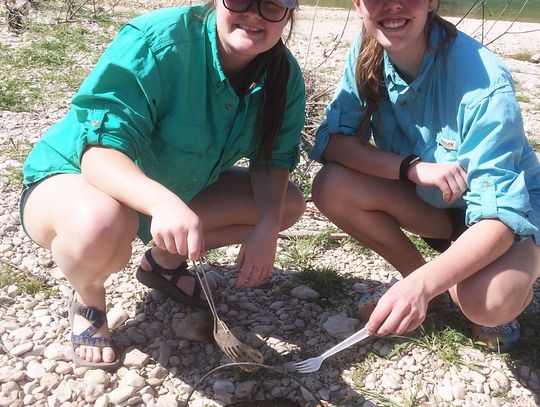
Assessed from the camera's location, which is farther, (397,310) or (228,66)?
(228,66)

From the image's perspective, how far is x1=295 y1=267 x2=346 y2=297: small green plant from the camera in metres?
2.62

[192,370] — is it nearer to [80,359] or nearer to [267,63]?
[80,359]

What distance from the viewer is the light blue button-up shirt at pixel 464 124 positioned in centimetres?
196

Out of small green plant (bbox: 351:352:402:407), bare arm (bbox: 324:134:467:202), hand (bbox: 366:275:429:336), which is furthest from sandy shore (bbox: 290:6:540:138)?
small green plant (bbox: 351:352:402:407)

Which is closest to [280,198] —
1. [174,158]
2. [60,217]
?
[174,158]

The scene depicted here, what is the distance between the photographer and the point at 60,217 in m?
1.94

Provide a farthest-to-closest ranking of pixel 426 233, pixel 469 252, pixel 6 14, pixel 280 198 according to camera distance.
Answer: pixel 6 14, pixel 426 233, pixel 280 198, pixel 469 252

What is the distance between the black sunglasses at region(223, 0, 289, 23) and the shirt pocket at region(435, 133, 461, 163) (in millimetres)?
701

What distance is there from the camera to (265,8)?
193 cm

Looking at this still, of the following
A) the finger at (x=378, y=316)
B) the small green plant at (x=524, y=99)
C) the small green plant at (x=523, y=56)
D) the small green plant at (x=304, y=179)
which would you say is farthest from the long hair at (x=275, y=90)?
the small green plant at (x=523, y=56)

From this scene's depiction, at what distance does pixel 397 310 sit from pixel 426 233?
79 cm

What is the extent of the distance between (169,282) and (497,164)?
1301 mm

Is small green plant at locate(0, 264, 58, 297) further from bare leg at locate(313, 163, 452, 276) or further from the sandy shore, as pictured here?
the sandy shore

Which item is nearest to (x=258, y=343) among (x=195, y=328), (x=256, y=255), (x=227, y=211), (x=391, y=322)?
(x=195, y=328)
